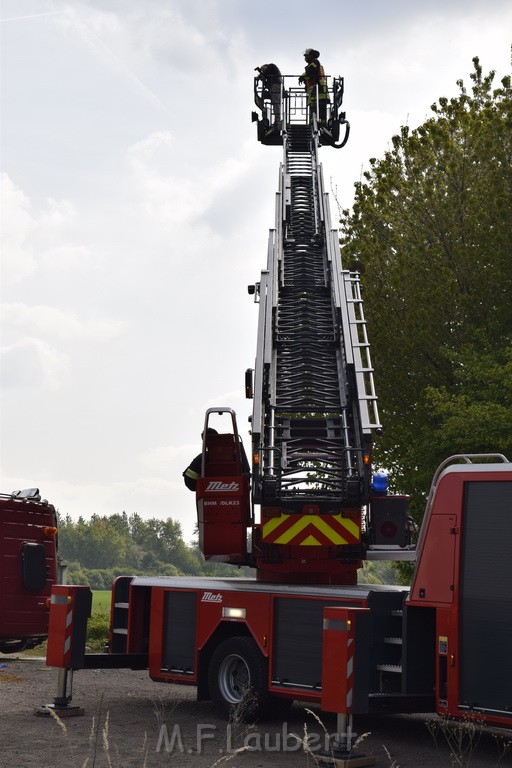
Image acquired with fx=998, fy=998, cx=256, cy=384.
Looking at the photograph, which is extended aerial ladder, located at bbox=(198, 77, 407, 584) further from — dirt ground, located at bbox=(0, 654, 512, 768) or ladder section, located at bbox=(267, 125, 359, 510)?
dirt ground, located at bbox=(0, 654, 512, 768)

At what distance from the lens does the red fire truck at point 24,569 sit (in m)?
13.4

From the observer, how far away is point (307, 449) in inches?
436

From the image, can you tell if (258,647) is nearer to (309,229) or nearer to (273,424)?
(273,424)

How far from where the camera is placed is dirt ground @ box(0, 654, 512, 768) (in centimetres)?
809

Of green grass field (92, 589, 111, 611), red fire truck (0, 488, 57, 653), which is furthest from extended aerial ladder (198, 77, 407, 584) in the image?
red fire truck (0, 488, 57, 653)

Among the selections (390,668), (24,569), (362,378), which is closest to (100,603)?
(24,569)

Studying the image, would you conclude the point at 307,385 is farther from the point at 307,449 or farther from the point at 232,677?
the point at 232,677

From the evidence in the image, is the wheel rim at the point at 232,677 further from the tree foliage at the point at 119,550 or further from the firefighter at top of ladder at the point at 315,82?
the tree foliage at the point at 119,550

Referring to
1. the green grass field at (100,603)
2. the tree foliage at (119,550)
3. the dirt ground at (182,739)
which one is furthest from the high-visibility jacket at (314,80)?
the tree foliage at (119,550)

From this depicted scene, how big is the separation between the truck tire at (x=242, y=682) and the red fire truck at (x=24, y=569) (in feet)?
13.9

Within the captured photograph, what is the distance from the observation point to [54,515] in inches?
574

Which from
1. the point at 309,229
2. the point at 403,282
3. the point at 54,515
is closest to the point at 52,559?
the point at 54,515

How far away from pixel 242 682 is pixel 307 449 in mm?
2626

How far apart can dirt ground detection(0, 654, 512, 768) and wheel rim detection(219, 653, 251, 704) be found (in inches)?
11.4
